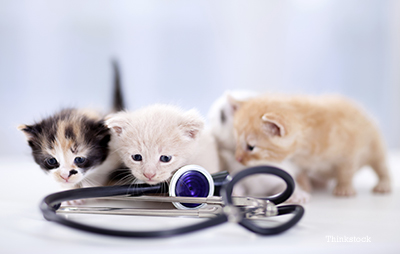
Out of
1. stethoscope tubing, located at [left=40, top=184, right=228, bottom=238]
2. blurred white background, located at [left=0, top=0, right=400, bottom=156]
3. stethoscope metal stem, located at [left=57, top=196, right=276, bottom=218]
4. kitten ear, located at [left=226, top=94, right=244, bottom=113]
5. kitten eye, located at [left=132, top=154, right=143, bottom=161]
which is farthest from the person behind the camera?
blurred white background, located at [left=0, top=0, right=400, bottom=156]

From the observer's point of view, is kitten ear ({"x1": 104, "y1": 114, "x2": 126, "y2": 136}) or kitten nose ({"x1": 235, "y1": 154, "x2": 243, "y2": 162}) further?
kitten nose ({"x1": 235, "y1": 154, "x2": 243, "y2": 162})

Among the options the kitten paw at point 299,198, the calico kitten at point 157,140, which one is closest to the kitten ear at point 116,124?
the calico kitten at point 157,140

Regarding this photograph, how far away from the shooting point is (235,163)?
1.00 metres

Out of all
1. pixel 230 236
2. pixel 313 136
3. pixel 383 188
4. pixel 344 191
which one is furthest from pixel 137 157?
pixel 383 188

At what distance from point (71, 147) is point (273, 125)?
52 centimetres

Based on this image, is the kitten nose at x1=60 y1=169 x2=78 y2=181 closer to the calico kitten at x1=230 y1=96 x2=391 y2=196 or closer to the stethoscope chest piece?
the stethoscope chest piece

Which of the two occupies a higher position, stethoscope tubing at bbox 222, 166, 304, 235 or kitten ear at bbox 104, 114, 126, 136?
kitten ear at bbox 104, 114, 126, 136

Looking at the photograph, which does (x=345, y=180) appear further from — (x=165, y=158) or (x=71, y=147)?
(x=71, y=147)

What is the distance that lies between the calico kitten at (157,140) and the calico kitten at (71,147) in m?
0.05

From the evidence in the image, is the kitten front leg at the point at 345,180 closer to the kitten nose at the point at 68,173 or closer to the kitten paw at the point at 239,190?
the kitten paw at the point at 239,190

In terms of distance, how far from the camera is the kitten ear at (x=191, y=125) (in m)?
0.79

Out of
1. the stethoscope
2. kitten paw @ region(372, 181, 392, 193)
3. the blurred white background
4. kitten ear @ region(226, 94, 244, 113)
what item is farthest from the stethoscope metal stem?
the blurred white background

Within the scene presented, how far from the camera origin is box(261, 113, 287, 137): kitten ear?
0.91 m

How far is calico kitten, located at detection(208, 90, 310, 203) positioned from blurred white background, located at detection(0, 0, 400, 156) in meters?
0.61
